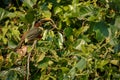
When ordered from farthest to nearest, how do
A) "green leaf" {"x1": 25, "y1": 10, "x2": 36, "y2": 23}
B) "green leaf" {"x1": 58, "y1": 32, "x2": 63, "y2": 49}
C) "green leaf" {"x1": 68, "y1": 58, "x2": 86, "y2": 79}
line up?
"green leaf" {"x1": 25, "y1": 10, "x2": 36, "y2": 23} < "green leaf" {"x1": 58, "y1": 32, "x2": 63, "y2": 49} < "green leaf" {"x1": 68, "y1": 58, "x2": 86, "y2": 79}

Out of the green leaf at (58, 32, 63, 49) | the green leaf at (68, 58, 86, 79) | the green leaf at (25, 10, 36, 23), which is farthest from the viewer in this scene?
the green leaf at (25, 10, 36, 23)

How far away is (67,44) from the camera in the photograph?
1845mm

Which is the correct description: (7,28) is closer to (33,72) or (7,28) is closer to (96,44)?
(33,72)

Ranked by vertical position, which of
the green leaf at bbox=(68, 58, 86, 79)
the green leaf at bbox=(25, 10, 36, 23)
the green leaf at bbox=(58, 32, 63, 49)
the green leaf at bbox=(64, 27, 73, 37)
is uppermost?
the green leaf at bbox=(25, 10, 36, 23)

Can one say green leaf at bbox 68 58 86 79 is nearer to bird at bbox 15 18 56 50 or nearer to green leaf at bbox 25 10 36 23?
bird at bbox 15 18 56 50

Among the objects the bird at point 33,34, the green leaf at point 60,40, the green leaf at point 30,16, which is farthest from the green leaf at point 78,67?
the green leaf at point 30,16

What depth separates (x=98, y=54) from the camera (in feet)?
5.83

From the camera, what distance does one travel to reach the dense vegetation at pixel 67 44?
5.78 ft

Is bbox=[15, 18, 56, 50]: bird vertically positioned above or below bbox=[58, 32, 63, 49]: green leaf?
above

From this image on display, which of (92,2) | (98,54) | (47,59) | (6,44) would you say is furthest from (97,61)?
(6,44)

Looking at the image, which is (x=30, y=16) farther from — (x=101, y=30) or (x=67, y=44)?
(x=101, y=30)

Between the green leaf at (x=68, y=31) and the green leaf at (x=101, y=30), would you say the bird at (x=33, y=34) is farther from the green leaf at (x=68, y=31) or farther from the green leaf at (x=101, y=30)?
the green leaf at (x=101, y=30)

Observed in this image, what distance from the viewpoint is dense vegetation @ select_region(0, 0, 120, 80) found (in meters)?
1.76

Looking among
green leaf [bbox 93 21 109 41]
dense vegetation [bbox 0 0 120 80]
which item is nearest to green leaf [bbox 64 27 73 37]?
dense vegetation [bbox 0 0 120 80]
